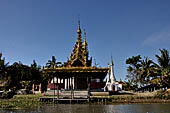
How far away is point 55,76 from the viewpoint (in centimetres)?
3194

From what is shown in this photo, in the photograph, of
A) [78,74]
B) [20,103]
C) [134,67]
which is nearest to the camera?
[20,103]

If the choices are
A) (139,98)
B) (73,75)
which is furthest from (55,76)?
(139,98)

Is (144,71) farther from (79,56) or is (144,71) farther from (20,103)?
(20,103)

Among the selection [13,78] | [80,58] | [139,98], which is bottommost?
[139,98]

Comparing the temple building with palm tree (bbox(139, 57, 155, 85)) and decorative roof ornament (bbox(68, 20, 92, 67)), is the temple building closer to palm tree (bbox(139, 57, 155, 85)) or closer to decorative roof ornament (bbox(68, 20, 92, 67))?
decorative roof ornament (bbox(68, 20, 92, 67))

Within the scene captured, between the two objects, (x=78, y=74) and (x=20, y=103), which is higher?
(x=78, y=74)

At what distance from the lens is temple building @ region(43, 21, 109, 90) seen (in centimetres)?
2947

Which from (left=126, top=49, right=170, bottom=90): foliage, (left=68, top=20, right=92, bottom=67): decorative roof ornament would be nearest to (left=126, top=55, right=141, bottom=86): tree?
(left=126, top=49, right=170, bottom=90): foliage

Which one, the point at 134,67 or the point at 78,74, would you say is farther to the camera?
the point at 134,67

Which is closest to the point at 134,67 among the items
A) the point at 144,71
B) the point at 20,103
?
the point at 144,71

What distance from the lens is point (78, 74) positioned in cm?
3062

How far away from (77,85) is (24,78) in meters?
19.4

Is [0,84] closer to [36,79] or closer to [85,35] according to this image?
[36,79]

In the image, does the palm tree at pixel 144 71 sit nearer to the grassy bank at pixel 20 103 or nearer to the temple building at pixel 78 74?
the temple building at pixel 78 74
